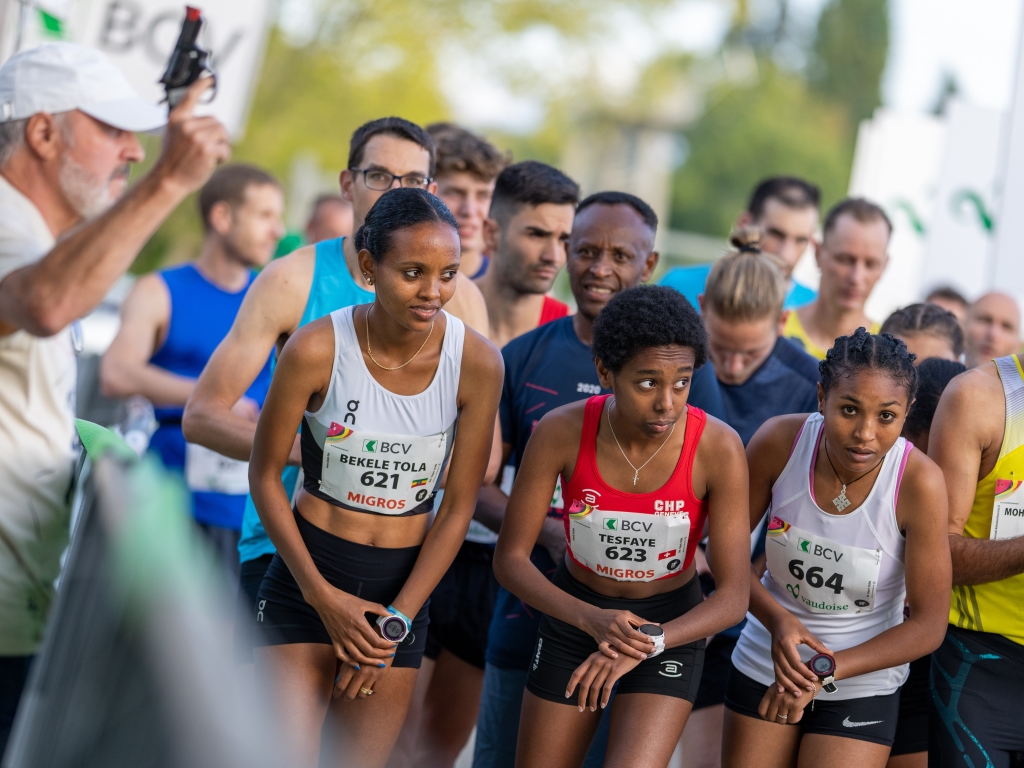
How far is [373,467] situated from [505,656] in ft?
3.61

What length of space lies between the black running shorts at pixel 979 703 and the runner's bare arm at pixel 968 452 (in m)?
0.22

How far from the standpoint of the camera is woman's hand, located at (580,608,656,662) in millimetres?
3227

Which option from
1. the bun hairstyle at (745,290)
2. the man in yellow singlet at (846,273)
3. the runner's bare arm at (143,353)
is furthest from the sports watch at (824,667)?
the runner's bare arm at (143,353)

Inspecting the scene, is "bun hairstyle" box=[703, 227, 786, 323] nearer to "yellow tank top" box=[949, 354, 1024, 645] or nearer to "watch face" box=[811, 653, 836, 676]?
"yellow tank top" box=[949, 354, 1024, 645]

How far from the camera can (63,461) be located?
9.67 feet

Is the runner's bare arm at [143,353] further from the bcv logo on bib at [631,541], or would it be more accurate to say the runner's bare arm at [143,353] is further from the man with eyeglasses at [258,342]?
the bcv logo on bib at [631,541]

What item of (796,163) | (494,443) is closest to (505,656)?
(494,443)

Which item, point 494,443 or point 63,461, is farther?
point 494,443

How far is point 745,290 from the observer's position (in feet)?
14.4

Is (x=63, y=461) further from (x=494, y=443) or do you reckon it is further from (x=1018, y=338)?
(x=1018, y=338)

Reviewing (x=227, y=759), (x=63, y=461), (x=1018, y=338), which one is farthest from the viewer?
(x=1018, y=338)

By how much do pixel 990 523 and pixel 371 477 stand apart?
1.96 m

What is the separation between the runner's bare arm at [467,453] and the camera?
350 centimetres

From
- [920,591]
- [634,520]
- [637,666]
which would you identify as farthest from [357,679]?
[920,591]
